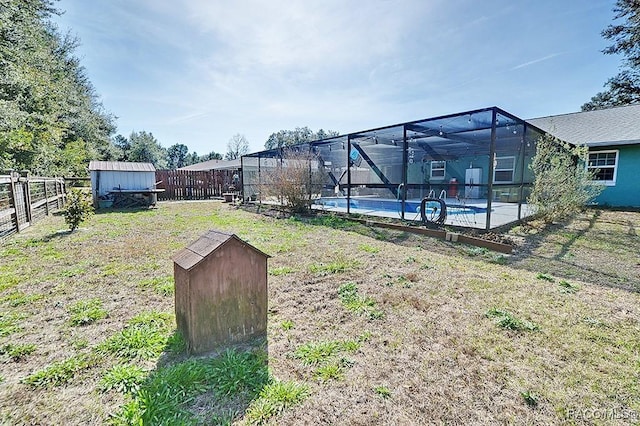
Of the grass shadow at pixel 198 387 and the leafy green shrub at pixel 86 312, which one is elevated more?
the leafy green shrub at pixel 86 312

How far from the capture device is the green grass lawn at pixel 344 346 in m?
1.59

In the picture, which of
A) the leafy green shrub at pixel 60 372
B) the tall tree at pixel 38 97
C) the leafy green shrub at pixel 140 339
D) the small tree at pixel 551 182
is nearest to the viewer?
the leafy green shrub at pixel 60 372

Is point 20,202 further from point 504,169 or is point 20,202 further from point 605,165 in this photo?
point 605,165

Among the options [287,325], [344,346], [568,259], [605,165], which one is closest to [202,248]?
[287,325]

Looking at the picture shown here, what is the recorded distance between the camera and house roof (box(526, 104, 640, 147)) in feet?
36.4

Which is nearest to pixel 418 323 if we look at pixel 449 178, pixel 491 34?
pixel 491 34

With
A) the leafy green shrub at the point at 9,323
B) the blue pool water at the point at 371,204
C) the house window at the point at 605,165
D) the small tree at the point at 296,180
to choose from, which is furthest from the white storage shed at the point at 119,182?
the house window at the point at 605,165

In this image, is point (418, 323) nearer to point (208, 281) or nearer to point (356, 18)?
point (208, 281)

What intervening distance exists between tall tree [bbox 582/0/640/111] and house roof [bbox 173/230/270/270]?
63.0 feet

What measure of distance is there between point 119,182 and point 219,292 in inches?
460

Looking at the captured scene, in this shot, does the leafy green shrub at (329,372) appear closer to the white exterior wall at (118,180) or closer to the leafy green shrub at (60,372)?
the leafy green shrub at (60,372)

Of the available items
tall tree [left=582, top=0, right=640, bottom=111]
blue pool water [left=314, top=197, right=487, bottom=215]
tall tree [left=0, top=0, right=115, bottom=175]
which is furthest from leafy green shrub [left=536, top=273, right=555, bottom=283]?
tall tree [left=582, top=0, right=640, bottom=111]

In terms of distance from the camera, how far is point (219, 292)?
208cm

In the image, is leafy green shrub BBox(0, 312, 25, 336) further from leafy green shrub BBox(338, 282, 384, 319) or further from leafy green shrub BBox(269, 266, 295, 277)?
leafy green shrub BBox(338, 282, 384, 319)
